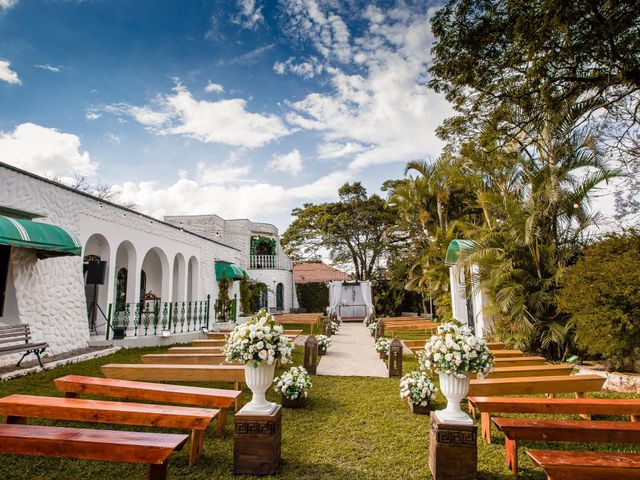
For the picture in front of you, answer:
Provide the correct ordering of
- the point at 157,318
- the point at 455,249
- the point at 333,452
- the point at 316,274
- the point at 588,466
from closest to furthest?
the point at 588,466
the point at 333,452
the point at 157,318
the point at 455,249
the point at 316,274

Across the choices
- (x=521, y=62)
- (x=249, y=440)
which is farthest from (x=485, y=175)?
(x=249, y=440)

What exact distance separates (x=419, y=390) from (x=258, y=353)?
260 centimetres

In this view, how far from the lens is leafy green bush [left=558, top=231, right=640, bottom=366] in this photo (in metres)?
5.63

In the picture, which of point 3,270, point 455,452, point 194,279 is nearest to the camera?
point 455,452

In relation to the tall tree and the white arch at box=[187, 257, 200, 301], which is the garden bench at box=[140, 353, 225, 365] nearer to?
the white arch at box=[187, 257, 200, 301]

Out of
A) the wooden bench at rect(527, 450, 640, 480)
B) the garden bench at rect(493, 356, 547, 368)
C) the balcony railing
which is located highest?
the balcony railing

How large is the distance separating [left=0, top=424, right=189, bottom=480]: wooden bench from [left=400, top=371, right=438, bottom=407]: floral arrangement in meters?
3.13

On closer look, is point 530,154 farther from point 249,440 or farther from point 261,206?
point 261,206

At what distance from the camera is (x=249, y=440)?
296cm

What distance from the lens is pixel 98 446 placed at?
7.73 feet

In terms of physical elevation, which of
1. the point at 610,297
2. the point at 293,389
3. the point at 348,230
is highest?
the point at 348,230

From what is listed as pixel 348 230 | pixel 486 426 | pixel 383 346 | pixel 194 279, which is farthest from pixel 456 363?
pixel 348 230

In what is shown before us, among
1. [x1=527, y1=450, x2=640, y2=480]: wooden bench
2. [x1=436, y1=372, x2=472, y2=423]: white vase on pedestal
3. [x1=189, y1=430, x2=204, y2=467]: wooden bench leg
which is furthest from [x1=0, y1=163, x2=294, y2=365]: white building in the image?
[x1=527, y1=450, x2=640, y2=480]: wooden bench

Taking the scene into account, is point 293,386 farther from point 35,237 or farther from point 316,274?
point 316,274
